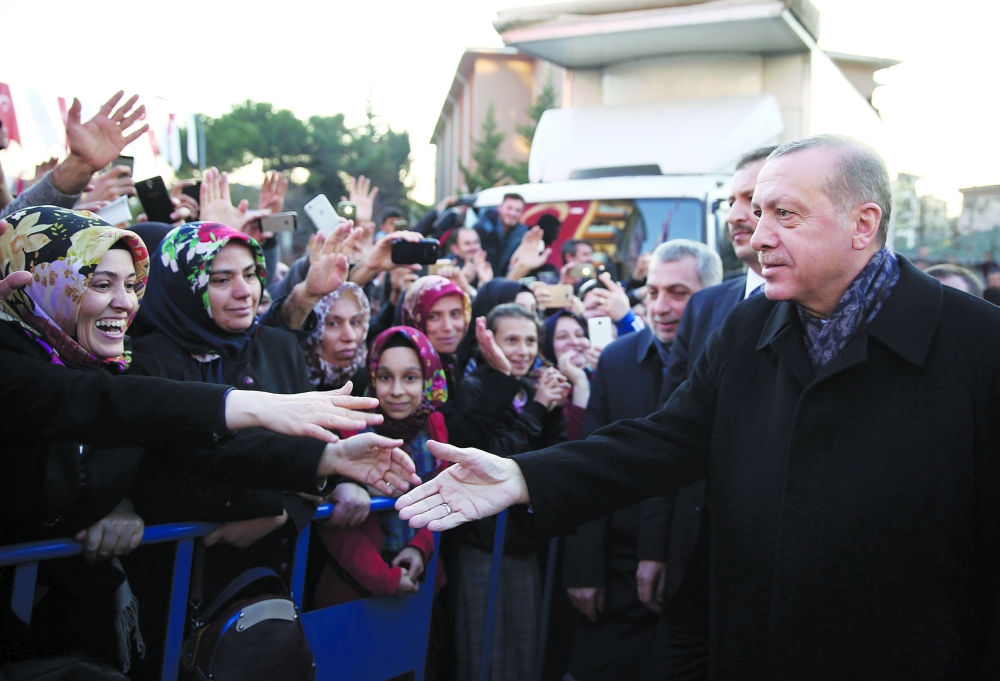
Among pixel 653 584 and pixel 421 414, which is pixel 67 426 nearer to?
pixel 421 414

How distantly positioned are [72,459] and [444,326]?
7.66ft

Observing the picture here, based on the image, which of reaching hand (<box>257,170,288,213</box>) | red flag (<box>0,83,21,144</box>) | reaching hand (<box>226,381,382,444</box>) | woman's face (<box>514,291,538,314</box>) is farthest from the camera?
red flag (<box>0,83,21,144</box>)

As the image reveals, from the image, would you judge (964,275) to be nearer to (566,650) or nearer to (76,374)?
(566,650)

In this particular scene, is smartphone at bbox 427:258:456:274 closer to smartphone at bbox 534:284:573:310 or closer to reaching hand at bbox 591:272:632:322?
smartphone at bbox 534:284:573:310

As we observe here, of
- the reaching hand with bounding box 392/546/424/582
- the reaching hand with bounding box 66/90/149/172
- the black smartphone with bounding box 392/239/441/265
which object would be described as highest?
the reaching hand with bounding box 66/90/149/172

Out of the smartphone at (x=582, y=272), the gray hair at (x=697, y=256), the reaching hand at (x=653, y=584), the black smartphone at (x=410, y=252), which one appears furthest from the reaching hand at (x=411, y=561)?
the smartphone at (x=582, y=272)

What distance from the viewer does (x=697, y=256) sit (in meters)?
3.91

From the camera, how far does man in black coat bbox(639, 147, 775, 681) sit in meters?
2.96

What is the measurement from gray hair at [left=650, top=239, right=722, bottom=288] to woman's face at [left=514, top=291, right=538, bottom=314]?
4.50 feet

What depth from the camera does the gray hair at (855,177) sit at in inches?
85.7

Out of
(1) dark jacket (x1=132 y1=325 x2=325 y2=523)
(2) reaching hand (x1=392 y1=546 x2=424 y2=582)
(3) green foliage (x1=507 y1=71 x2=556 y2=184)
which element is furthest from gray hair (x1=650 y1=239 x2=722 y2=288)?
(3) green foliage (x1=507 y1=71 x2=556 y2=184)

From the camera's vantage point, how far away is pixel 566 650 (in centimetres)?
376

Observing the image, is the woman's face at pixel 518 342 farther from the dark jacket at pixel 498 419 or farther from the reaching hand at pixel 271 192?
the reaching hand at pixel 271 192

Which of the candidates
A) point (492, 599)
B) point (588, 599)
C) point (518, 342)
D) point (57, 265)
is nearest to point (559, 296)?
point (518, 342)
